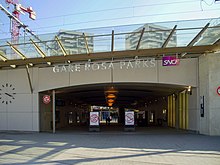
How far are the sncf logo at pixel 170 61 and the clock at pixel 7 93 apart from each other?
1105 centimetres

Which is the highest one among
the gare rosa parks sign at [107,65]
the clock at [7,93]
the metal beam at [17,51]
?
the metal beam at [17,51]

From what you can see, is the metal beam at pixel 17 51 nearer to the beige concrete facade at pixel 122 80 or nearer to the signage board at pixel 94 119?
the beige concrete facade at pixel 122 80

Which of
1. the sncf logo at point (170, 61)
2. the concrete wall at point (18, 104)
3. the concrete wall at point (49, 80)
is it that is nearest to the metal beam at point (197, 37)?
the sncf logo at point (170, 61)

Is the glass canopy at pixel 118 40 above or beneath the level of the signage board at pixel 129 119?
above

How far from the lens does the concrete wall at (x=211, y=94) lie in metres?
14.6

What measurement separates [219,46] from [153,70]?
170 inches

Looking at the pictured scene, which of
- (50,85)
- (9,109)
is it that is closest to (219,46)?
(50,85)

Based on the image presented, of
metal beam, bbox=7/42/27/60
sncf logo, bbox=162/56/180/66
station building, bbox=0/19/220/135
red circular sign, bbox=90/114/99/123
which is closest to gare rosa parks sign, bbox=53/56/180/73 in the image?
station building, bbox=0/19/220/135

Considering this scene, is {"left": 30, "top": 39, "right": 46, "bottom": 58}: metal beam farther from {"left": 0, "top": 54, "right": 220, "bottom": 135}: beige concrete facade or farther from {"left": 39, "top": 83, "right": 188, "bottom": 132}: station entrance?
{"left": 39, "top": 83, "right": 188, "bottom": 132}: station entrance

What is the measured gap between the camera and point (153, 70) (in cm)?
1705

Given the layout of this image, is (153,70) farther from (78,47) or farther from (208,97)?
(78,47)

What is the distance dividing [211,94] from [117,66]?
6.11m

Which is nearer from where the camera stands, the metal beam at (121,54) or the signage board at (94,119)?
the metal beam at (121,54)

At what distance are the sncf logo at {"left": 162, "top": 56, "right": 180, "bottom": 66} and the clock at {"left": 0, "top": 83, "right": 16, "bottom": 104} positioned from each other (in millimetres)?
11048
